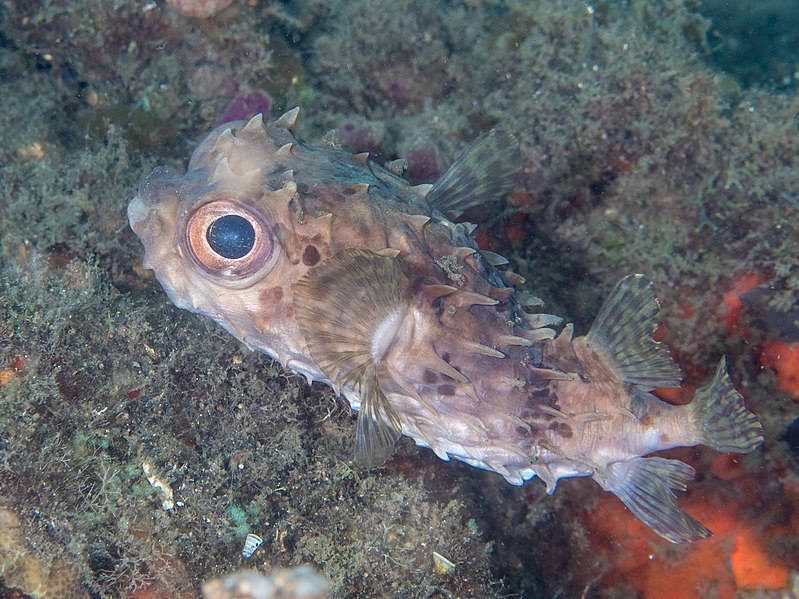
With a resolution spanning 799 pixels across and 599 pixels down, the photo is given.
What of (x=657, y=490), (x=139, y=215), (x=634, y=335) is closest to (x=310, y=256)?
(x=139, y=215)

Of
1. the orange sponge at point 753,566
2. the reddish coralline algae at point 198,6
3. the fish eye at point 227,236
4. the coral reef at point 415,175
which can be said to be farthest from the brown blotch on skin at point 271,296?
the orange sponge at point 753,566

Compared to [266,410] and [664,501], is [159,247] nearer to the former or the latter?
[266,410]

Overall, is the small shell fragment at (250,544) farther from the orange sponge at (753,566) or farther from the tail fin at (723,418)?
the orange sponge at (753,566)

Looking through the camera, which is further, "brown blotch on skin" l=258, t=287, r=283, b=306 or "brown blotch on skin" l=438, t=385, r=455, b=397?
"brown blotch on skin" l=438, t=385, r=455, b=397

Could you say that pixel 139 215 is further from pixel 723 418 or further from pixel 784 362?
pixel 784 362

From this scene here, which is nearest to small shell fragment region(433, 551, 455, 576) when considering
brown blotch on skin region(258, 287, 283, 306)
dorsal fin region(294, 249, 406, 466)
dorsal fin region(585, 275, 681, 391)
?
dorsal fin region(294, 249, 406, 466)

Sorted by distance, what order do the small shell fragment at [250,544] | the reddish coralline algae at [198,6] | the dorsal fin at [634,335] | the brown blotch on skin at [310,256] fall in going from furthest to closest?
the reddish coralline algae at [198,6]
the dorsal fin at [634,335]
the small shell fragment at [250,544]
the brown blotch on skin at [310,256]

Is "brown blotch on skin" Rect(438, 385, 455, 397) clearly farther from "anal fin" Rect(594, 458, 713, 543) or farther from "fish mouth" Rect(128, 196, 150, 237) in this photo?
"fish mouth" Rect(128, 196, 150, 237)
